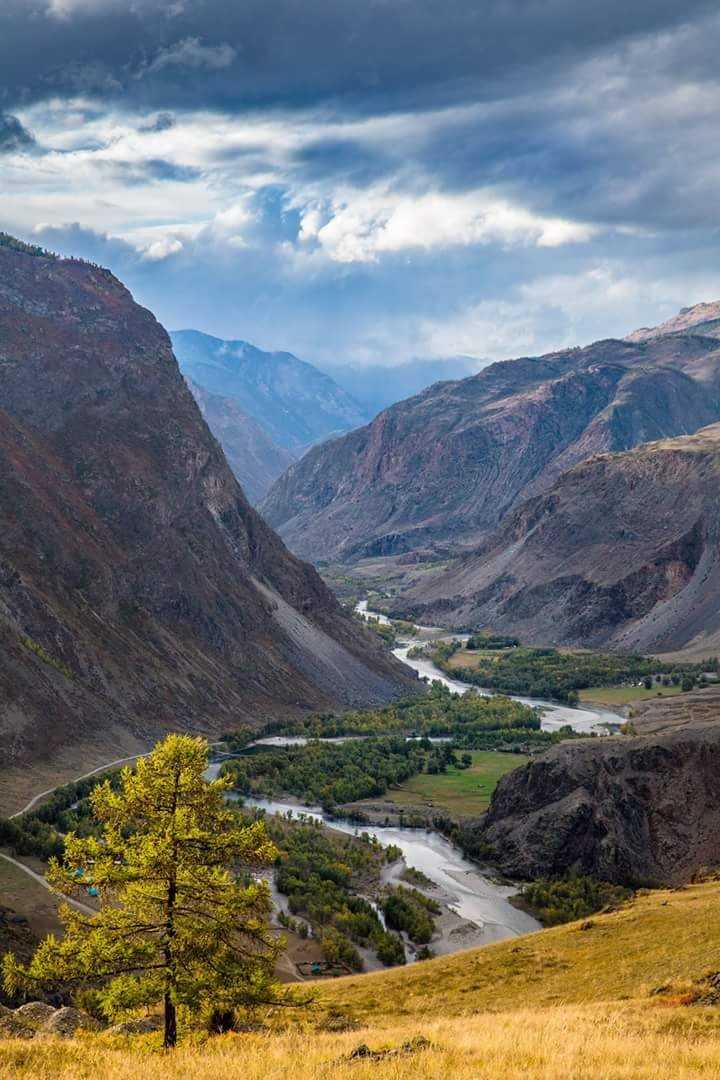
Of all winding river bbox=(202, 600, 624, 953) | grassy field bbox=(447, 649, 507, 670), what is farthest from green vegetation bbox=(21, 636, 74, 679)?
grassy field bbox=(447, 649, 507, 670)

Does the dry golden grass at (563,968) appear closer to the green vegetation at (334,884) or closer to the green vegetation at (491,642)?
the green vegetation at (334,884)

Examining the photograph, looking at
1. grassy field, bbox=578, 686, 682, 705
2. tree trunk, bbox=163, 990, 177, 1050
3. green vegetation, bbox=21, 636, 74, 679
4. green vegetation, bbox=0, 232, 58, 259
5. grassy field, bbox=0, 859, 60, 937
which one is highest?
green vegetation, bbox=0, 232, 58, 259

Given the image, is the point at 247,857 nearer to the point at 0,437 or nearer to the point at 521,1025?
the point at 521,1025

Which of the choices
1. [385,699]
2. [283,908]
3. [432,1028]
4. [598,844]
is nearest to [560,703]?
[385,699]

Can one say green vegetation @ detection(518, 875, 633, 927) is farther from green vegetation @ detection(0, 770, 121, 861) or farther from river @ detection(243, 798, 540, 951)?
green vegetation @ detection(0, 770, 121, 861)

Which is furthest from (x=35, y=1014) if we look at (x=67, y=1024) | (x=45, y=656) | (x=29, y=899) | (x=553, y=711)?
(x=553, y=711)

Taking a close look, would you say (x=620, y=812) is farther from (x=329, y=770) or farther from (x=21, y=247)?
(x=21, y=247)

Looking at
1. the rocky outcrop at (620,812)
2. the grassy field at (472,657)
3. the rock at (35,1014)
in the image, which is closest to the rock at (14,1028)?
the rock at (35,1014)
